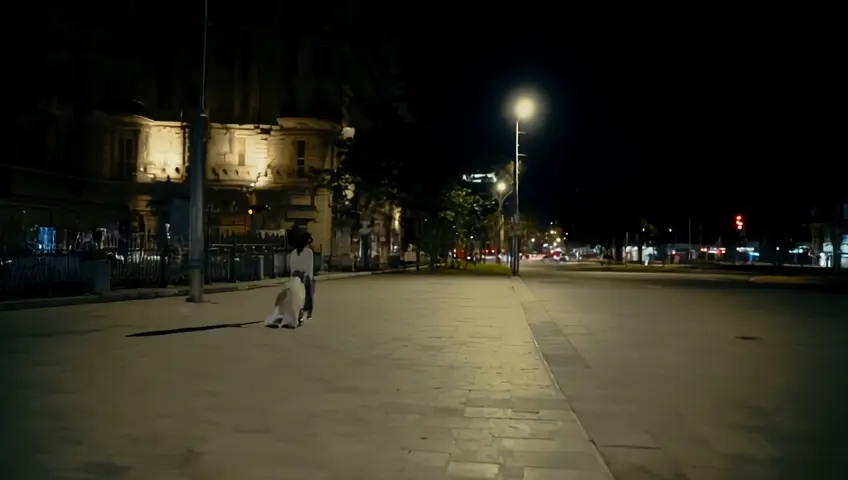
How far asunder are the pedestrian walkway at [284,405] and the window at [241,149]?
40044mm

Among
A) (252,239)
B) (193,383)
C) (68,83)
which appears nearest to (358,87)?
(68,83)

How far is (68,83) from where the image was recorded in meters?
53.1

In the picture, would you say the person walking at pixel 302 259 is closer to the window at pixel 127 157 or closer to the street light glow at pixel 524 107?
the street light glow at pixel 524 107

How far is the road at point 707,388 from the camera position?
24.7 feet

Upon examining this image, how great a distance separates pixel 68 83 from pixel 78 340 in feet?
137

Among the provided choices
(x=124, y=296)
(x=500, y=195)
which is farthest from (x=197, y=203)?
(x=500, y=195)

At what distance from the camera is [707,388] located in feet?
36.4

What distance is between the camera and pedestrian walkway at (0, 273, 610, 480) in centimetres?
718

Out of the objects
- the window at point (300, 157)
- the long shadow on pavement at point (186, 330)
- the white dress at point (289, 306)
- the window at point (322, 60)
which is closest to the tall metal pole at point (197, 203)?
the long shadow on pavement at point (186, 330)

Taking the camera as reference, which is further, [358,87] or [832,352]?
[358,87]

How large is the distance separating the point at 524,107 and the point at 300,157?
17.0m

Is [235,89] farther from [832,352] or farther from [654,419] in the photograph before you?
[654,419]

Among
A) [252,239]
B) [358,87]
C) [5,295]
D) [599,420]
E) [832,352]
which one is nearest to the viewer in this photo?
[599,420]

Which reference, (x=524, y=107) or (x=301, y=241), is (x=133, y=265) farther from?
(x=524, y=107)
